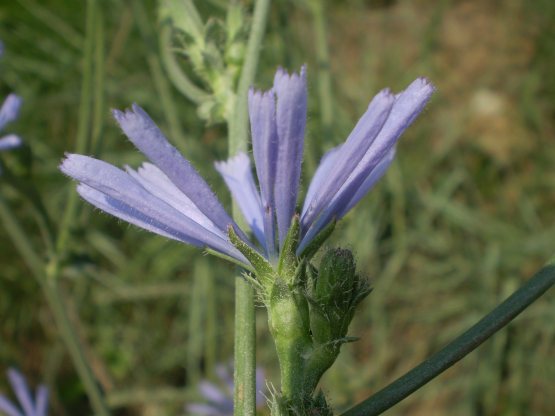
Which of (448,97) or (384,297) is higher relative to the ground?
(448,97)

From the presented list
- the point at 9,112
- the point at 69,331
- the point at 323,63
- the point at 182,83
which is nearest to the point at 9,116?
the point at 9,112

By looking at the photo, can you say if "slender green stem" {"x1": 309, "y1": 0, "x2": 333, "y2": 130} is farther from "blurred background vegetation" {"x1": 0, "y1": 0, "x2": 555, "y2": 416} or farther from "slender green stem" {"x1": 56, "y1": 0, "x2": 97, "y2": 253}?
"slender green stem" {"x1": 56, "y1": 0, "x2": 97, "y2": 253}

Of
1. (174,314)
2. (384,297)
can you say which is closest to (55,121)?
(174,314)

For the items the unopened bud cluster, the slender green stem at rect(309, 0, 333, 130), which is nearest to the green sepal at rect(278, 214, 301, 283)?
the unopened bud cluster

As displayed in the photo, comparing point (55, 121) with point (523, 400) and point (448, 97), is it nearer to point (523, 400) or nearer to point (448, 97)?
point (448, 97)

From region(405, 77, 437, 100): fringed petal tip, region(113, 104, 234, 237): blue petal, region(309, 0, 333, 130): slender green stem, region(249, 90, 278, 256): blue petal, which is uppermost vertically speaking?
region(309, 0, 333, 130): slender green stem

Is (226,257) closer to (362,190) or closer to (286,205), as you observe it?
(286,205)

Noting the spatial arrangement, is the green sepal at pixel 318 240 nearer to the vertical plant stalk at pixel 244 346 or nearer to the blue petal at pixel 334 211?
the blue petal at pixel 334 211

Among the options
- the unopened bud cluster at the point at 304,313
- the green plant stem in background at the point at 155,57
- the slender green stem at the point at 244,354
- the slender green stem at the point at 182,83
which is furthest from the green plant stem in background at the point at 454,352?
the green plant stem in background at the point at 155,57
